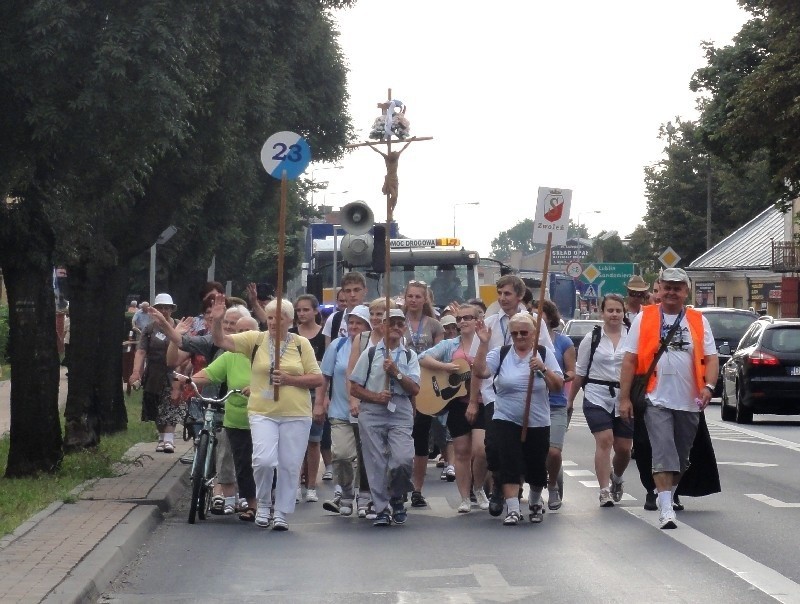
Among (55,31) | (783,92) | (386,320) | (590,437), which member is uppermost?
(783,92)

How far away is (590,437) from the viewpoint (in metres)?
22.0

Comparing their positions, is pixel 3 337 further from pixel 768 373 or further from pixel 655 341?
pixel 655 341

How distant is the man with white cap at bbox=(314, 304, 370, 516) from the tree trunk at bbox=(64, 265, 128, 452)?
549 cm

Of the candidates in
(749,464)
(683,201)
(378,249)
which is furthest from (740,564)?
(683,201)

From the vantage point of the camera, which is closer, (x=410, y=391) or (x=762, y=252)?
(x=410, y=391)

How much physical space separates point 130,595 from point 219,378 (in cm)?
370

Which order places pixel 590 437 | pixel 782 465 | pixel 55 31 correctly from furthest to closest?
1. pixel 590 437
2. pixel 782 465
3. pixel 55 31

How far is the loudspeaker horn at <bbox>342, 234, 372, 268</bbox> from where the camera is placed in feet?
74.9

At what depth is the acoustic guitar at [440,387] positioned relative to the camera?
12.9 meters

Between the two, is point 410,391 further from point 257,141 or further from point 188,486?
point 257,141

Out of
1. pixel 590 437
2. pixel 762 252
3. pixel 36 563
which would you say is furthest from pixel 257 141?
pixel 762 252

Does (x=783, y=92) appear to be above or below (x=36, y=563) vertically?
above

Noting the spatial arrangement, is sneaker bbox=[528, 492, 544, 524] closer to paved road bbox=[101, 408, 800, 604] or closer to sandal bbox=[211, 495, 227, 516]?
paved road bbox=[101, 408, 800, 604]

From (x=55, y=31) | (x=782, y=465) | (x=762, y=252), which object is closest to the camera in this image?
(x=55, y=31)
